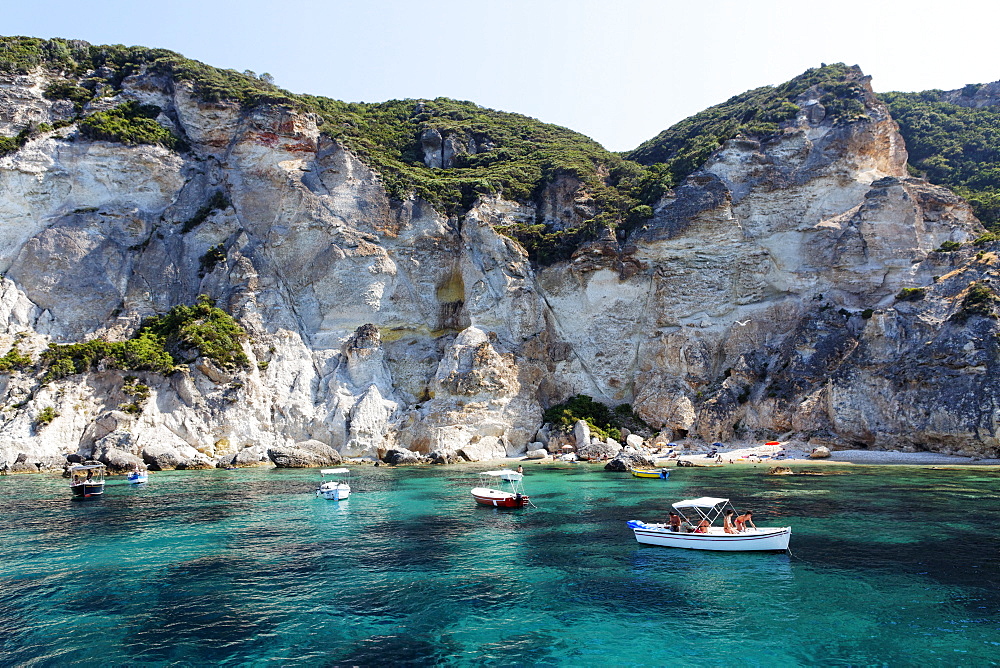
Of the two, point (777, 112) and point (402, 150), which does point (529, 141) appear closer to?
point (402, 150)

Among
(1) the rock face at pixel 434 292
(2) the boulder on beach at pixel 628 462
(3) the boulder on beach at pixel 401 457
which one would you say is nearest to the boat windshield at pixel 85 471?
(1) the rock face at pixel 434 292

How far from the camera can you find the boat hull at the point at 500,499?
27.2 m

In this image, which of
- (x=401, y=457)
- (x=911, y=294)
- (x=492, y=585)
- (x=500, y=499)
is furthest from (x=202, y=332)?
(x=911, y=294)

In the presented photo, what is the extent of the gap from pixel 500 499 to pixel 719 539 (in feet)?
36.6

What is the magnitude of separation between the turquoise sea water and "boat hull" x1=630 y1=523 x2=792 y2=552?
396mm

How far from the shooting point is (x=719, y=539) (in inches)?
738

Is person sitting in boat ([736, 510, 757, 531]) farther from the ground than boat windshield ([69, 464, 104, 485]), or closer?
farther from the ground

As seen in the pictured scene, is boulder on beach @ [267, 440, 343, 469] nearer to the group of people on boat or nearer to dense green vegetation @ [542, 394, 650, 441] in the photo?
dense green vegetation @ [542, 394, 650, 441]

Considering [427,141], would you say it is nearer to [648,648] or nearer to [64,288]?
[64,288]

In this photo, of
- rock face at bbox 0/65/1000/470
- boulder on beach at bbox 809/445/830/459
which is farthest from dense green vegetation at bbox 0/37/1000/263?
boulder on beach at bbox 809/445/830/459

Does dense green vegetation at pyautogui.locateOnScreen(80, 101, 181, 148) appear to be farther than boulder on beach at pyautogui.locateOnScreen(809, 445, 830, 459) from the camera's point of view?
Yes

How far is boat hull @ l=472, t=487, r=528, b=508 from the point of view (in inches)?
1069

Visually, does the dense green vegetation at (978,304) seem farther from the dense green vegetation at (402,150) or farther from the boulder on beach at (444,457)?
the boulder on beach at (444,457)

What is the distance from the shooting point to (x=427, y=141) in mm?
77562
